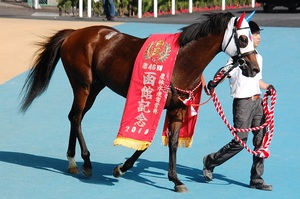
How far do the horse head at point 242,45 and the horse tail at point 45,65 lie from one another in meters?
2.16

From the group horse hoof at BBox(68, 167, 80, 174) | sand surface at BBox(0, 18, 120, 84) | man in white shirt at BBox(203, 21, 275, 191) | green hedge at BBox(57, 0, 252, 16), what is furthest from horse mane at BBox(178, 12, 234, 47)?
green hedge at BBox(57, 0, 252, 16)

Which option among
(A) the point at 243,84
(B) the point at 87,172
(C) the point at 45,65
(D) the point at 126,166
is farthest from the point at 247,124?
(C) the point at 45,65

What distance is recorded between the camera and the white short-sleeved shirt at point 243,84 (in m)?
7.98

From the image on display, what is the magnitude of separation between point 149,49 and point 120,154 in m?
1.89

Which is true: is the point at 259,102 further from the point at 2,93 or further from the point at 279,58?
the point at 279,58

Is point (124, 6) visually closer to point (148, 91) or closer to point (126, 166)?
point (126, 166)

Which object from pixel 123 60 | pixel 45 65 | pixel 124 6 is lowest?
pixel 124 6

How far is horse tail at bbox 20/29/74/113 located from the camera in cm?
900

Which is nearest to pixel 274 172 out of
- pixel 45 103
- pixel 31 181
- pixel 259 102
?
pixel 259 102

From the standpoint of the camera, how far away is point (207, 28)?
7758 millimetres

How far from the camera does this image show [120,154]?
948 cm

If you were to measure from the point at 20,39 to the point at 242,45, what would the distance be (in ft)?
33.4

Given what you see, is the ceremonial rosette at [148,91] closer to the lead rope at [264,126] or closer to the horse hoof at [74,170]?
the lead rope at [264,126]

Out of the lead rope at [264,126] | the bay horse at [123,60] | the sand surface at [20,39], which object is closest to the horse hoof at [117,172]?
the bay horse at [123,60]
